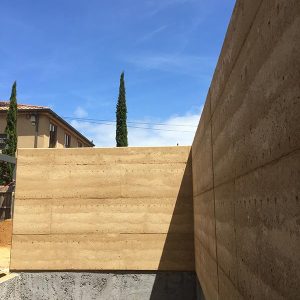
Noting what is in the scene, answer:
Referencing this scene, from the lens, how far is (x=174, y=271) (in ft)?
34.7

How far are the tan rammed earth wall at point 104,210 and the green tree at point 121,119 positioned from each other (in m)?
28.7

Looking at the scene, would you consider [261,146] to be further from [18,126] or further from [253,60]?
[18,126]

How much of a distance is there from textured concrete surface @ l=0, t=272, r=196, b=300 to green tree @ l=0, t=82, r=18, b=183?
24444 mm

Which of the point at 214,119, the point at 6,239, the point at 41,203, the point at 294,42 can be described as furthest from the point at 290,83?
the point at 6,239

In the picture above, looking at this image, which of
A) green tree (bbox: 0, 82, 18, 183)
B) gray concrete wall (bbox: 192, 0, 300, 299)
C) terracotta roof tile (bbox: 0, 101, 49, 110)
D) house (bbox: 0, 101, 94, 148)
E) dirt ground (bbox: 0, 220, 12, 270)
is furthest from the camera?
terracotta roof tile (bbox: 0, 101, 49, 110)

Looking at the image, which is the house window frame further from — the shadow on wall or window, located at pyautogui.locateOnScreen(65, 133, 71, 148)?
the shadow on wall

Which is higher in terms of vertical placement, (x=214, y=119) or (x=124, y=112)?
(x=124, y=112)

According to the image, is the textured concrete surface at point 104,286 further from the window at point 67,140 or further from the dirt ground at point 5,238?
the window at point 67,140

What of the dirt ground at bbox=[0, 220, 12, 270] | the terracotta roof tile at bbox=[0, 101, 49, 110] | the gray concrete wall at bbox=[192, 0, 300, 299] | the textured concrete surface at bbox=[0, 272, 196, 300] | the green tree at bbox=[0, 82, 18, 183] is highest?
the terracotta roof tile at bbox=[0, 101, 49, 110]

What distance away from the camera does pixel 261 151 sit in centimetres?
262

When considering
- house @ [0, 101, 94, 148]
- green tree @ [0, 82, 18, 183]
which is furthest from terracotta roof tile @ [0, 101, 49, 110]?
green tree @ [0, 82, 18, 183]

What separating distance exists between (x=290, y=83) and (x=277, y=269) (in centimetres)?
109

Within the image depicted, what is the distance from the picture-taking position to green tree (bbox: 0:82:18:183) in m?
33.5

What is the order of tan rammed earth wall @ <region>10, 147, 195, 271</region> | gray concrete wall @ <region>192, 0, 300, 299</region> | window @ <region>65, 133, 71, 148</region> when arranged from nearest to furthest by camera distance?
gray concrete wall @ <region>192, 0, 300, 299</region> < tan rammed earth wall @ <region>10, 147, 195, 271</region> < window @ <region>65, 133, 71, 148</region>
